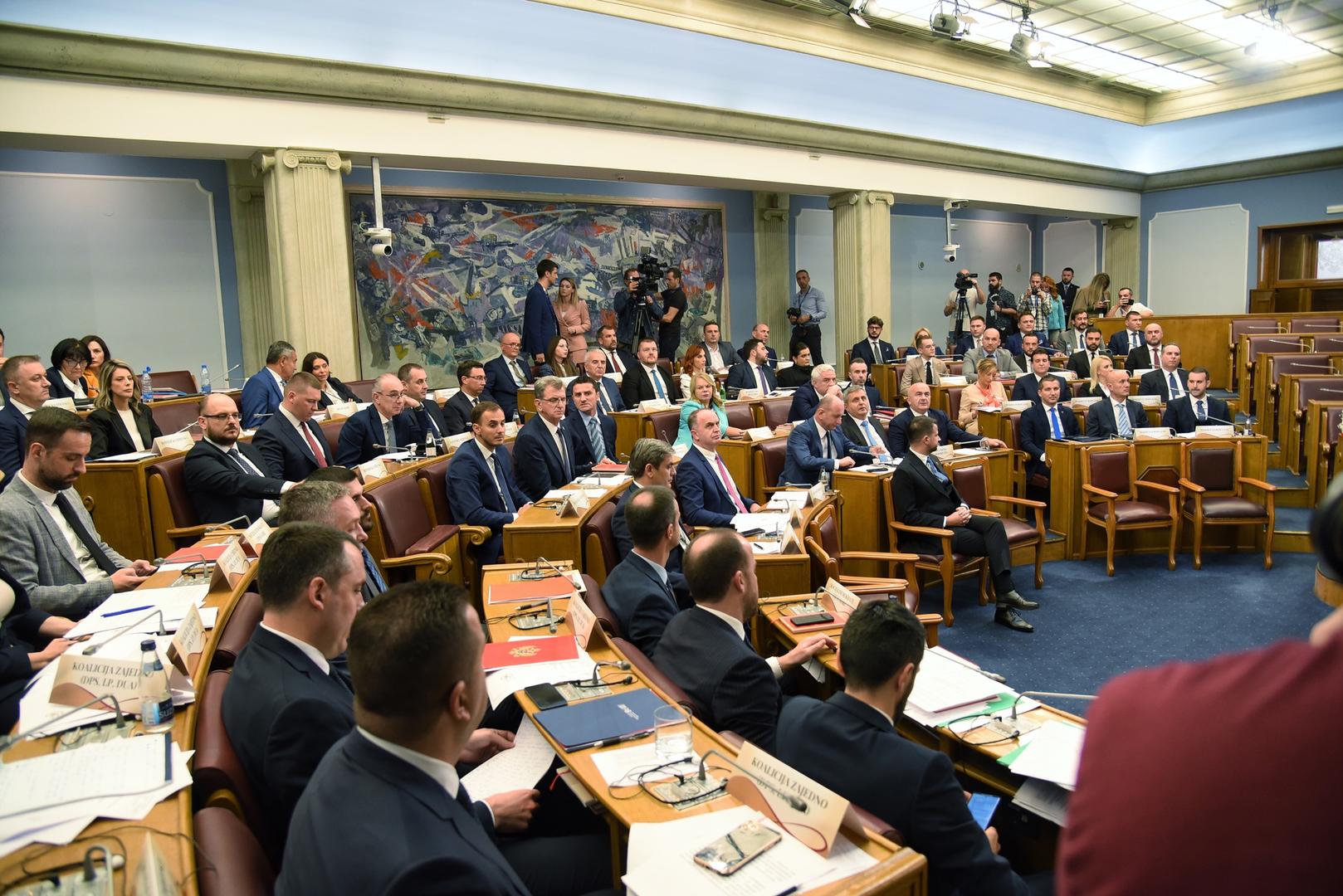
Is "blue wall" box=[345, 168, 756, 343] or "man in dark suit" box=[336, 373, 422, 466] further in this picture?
"blue wall" box=[345, 168, 756, 343]

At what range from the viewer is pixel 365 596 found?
3.36 metres

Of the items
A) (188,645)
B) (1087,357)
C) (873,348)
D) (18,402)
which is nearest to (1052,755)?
(188,645)

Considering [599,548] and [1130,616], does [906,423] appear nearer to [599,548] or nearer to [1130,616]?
[1130,616]

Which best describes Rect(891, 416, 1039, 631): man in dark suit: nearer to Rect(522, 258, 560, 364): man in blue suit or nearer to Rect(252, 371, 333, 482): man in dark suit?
Rect(252, 371, 333, 482): man in dark suit

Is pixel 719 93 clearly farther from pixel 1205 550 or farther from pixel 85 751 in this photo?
pixel 85 751

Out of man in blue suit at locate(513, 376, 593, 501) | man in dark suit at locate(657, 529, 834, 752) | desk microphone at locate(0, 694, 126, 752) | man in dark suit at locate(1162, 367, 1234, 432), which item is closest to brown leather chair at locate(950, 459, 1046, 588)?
man in dark suit at locate(1162, 367, 1234, 432)

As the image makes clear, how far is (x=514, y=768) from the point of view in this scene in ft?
7.75

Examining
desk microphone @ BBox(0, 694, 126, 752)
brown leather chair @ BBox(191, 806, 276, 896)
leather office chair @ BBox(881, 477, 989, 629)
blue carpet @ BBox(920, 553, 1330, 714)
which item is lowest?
blue carpet @ BBox(920, 553, 1330, 714)

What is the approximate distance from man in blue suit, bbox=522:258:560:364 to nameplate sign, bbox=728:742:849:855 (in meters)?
7.97

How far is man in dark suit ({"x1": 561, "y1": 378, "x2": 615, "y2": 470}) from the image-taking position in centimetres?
646

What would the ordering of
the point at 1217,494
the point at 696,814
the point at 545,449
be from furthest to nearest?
the point at 1217,494, the point at 545,449, the point at 696,814

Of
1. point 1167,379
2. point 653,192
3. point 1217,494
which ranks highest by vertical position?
point 653,192

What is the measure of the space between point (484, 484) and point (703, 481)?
1292 millimetres

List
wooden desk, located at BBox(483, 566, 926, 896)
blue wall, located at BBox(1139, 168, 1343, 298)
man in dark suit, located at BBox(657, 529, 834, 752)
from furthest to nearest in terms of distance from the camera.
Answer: blue wall, located at BBox(1139, 168, 1343, 298), man in dark suit, located at BBox(657, 529, 834, 752), wooden desk, located at BBox(483, 566, 926, 896)
